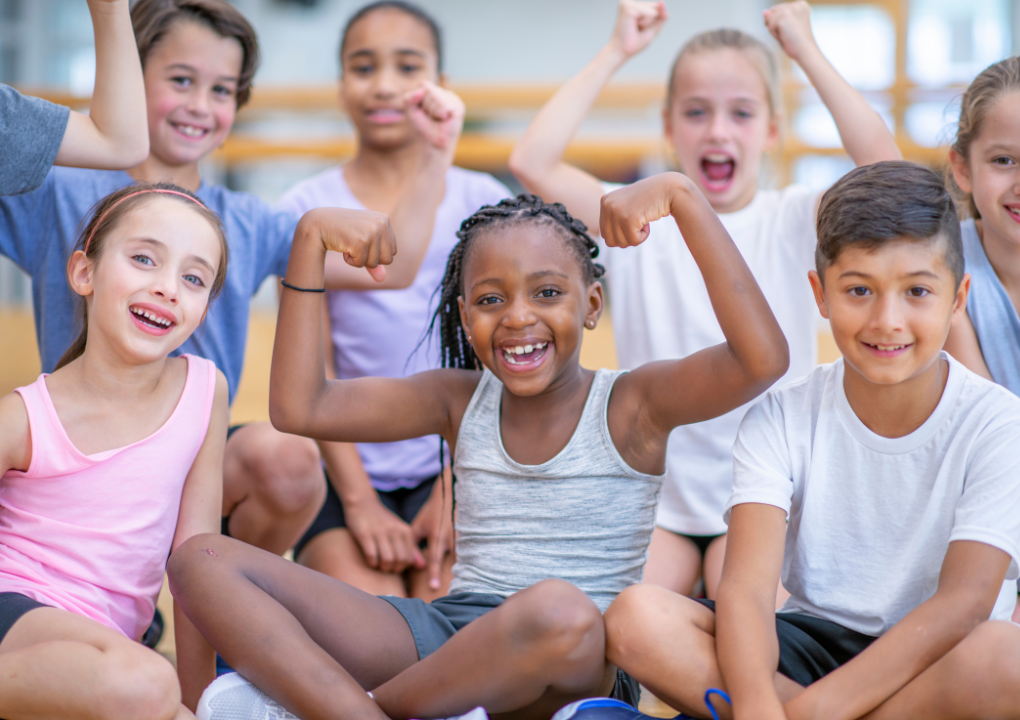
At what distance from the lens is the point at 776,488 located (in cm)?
111

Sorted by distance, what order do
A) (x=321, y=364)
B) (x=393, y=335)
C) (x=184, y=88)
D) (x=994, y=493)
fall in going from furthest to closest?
(x=393, y=335)
(x=184, y=88)
(x=321, y=364)
(x=994, y=493)

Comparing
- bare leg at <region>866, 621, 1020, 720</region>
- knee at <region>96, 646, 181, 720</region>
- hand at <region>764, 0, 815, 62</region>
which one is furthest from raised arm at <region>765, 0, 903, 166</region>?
knee at <region>96, 646, 181, 720</region>

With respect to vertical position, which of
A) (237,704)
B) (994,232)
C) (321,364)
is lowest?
(237,704)

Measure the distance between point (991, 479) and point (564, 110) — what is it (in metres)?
0.91

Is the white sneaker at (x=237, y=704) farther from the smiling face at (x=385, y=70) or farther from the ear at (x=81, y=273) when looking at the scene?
the smiling face at (x=385, y=70)

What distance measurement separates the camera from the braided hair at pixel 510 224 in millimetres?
1283

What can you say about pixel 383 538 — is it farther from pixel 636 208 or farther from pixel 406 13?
pixel 406 13

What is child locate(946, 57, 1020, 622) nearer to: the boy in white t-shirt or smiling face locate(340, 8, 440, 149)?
the boy in white t-shirt

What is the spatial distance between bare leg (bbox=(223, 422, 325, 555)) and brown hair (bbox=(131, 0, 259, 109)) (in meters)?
0.65

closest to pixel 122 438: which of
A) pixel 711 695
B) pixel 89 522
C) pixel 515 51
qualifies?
pixel 89 522

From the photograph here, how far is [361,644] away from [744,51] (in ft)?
3.87

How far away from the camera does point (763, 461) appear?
1.13 m

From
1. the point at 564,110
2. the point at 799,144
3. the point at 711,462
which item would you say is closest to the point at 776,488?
the point at 711,462

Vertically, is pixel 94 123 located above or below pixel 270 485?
above
